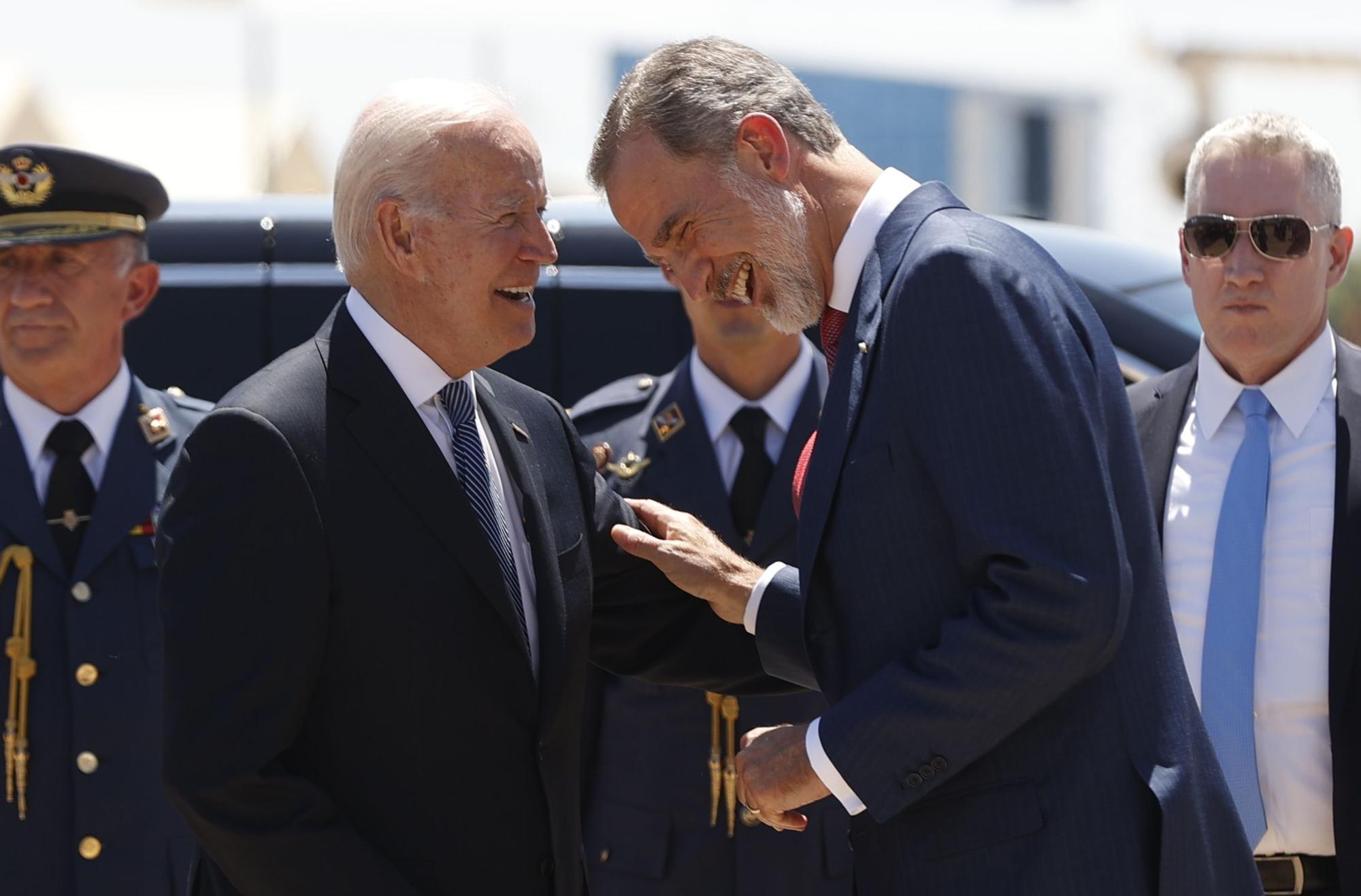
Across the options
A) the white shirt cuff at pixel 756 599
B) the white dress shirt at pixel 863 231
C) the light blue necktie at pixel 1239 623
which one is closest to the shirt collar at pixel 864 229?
the white dress shirt at pixel 863 231

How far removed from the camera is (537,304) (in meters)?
4.11

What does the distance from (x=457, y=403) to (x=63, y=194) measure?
1.58m

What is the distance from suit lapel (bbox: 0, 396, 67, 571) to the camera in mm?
3361

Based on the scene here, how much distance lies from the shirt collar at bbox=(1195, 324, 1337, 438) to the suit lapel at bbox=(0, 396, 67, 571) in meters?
2.33

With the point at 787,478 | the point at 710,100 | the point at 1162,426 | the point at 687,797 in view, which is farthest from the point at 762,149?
the point at 687,797

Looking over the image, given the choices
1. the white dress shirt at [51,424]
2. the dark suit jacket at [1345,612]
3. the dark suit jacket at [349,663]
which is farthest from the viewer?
the white dress shirt at [51,424]

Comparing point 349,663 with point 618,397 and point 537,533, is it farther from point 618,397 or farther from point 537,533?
point 618,397

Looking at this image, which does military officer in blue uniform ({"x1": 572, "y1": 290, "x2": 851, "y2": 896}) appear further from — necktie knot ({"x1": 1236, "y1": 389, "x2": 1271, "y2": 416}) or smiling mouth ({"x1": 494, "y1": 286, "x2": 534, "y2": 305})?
smiling mouth ({"x1": 494, "y1": 286, "x2": 534, "y2": 305})

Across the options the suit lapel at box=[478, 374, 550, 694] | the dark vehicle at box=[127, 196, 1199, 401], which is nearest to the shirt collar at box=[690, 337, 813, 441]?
the dark vehicle at box=[127, 196, 1199, 401]

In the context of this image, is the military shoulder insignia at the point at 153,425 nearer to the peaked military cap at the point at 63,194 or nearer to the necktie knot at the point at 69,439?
the necktie knot at the point at 69,439

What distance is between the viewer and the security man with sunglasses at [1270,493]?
2.96m

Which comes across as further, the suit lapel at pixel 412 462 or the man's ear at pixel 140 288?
the man's ear at pixel 140 288

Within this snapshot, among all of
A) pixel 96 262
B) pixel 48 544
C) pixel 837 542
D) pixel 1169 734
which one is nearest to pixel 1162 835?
pixel 1169 734

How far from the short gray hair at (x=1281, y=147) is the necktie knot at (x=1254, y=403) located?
0.38 m
